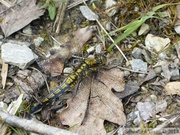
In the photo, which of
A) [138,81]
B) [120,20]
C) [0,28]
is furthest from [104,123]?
[0,28]

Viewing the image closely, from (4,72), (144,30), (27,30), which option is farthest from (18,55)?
(144,30)

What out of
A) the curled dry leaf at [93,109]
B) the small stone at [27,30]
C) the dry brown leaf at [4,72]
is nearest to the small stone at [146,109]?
the curled dry leaf at [93,109]

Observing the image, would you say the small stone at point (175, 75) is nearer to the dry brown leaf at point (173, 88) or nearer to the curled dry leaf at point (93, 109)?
the dry brown leaf at point (173, 88)

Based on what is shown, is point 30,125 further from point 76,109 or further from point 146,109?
point 146,109

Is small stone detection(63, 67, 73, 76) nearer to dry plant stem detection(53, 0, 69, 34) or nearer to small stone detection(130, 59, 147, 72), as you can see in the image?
dry plant stem detection(53, 0, 69, 34)

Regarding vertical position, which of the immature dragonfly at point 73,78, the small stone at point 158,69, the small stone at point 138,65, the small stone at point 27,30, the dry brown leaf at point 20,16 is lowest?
the small stone at point 158,69
